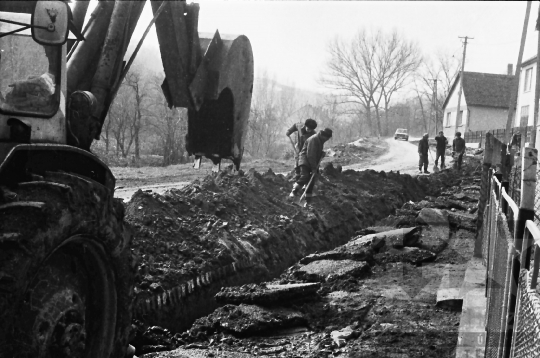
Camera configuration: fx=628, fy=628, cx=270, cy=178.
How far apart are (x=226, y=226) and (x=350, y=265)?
2.20 metres

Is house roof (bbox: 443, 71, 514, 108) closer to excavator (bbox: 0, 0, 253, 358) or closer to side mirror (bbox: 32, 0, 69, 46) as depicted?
excavator (bbox: 0, 0, 253, 358)

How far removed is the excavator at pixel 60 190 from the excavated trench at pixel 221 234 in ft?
1.66

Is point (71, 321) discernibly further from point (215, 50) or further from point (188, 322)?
point (188, 322)

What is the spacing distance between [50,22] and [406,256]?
6.76 m

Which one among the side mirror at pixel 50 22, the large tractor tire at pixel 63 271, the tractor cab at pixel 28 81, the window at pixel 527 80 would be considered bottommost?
the large tractor tire at pixel 63 271

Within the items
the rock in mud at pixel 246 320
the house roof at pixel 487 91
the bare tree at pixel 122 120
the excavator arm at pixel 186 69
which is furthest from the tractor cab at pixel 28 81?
the house roof at pixel 487 91

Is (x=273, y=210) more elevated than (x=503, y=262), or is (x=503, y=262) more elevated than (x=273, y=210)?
(x=503, y=262)

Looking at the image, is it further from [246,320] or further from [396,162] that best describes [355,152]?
[246,320]

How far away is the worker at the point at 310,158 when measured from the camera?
12422mm

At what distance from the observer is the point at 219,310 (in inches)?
262

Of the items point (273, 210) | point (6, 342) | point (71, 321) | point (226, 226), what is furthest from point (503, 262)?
point (273, 210)

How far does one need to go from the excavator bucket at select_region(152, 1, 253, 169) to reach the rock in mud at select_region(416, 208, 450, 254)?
14.8ft

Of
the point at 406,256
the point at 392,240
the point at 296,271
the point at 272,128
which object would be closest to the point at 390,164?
the point at 272,128

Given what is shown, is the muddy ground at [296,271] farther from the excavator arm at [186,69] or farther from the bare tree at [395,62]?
the bare tree at [395,62]
